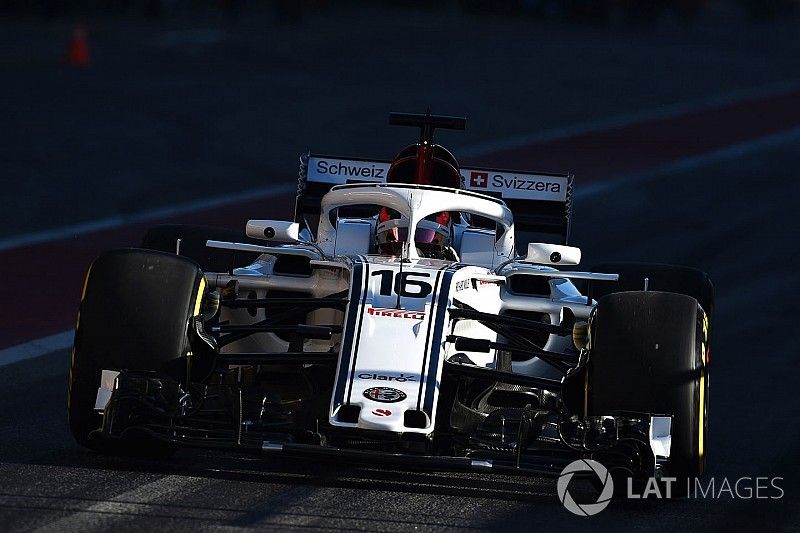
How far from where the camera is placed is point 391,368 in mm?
8672

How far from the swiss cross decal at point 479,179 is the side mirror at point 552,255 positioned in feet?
8.62

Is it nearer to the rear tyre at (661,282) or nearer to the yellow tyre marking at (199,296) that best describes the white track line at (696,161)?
the rear tyre at (661,282)

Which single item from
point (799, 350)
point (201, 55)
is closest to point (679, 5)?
point (201, 55)

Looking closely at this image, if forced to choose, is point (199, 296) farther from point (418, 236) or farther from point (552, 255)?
point (552, 255)

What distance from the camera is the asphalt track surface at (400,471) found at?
8078mm

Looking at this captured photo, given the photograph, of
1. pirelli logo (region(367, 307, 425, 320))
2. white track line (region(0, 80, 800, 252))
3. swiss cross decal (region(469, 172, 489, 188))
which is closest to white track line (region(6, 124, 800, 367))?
white track line (region(0, 80, 800, 252))

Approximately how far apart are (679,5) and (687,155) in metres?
21.9

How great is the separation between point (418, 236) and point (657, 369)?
7.36 ft

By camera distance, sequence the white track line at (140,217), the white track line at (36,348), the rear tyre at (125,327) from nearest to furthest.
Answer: the rear tyre at (125,327)
the white track line at (36,348)
the white track line at (140,217)

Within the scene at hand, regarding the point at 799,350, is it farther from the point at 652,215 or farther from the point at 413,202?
the point at 652,215

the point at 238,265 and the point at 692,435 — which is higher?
the point at 238,265

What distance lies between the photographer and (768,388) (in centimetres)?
1227

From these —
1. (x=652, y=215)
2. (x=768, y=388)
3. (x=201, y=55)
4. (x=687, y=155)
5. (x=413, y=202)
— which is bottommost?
(x=768, y=388)

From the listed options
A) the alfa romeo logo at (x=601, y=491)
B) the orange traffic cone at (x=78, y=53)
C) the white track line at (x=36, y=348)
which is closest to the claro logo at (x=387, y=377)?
the alfa romeo logo at (x=601, y=491)
